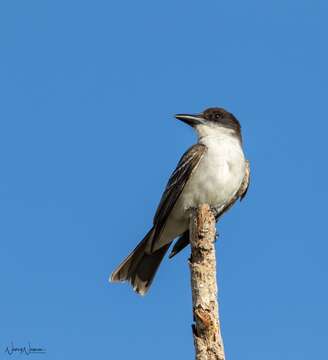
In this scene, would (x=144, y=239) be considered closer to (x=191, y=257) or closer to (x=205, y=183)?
(x=205, y=183)

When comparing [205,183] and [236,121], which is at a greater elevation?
[236,121]

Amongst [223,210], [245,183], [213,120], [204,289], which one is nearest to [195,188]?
[223,210]

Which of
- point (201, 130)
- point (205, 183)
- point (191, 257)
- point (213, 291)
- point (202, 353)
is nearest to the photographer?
point (202, 353)

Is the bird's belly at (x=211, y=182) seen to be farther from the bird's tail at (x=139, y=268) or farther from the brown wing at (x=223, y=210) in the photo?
the bird's tail at (x=139, y=268)

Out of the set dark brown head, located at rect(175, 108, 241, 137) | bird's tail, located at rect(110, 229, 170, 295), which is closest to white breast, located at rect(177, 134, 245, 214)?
dark brown head, located at rect(175, 108, 241, 137)

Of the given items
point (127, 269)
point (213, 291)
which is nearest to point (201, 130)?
point (127, 269)

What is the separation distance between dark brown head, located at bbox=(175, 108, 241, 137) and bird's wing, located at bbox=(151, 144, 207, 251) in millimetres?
622

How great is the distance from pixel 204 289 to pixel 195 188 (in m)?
3.19

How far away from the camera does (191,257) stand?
26.3 ft

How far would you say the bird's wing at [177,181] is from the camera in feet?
34.7

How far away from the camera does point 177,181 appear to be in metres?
10.7

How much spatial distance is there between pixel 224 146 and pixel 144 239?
1.75 meters

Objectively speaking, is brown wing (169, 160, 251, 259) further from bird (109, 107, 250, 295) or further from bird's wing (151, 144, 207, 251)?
bird's wing (151, 144, 207, 251)

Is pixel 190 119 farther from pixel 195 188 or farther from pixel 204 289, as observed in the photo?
pixel 204 289
